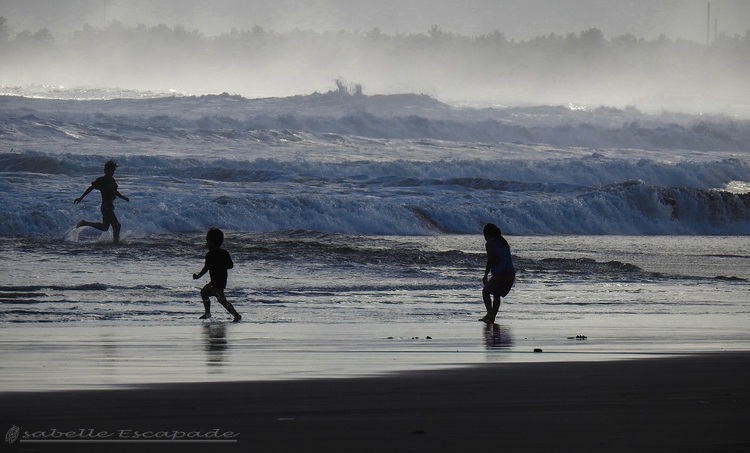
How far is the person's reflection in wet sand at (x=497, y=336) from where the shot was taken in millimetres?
8992

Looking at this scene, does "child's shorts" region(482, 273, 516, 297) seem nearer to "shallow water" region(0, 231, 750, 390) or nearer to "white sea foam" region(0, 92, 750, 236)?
"shallow water" region(0, 231, 750, 390)

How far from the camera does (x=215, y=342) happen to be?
9.04 metres

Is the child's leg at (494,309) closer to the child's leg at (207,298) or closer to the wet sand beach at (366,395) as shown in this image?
the wet sand beach at (366,395)

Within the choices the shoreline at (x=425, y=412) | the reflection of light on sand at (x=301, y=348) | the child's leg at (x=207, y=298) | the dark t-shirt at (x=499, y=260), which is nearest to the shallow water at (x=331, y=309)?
the reflection of light on sand at (x=301, y=348)

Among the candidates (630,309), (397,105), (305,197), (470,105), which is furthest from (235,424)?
(470,105)

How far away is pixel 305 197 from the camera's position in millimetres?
28625

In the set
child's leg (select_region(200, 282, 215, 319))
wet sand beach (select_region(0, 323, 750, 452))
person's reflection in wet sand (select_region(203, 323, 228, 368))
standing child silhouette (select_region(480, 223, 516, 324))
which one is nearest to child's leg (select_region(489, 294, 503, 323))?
standing child silhouette (select_region(480, 223, 516, 324))

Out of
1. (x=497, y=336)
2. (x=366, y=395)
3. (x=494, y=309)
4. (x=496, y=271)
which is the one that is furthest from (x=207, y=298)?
(x=366, y=395)

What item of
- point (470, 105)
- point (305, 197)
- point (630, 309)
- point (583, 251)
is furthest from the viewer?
point (470, 105)

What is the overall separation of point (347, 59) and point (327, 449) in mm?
77693

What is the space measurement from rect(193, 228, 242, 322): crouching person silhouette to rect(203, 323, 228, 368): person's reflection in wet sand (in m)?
0.53

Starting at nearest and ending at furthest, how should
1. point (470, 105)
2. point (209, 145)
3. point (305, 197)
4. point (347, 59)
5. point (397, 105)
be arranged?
point (305, 197)
point (209, 145)
point (397, 105)
point (470, 105)
point (347, 59)

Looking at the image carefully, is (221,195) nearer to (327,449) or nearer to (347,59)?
(327,449)

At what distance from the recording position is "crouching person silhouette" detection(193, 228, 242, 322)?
37.1 ft
